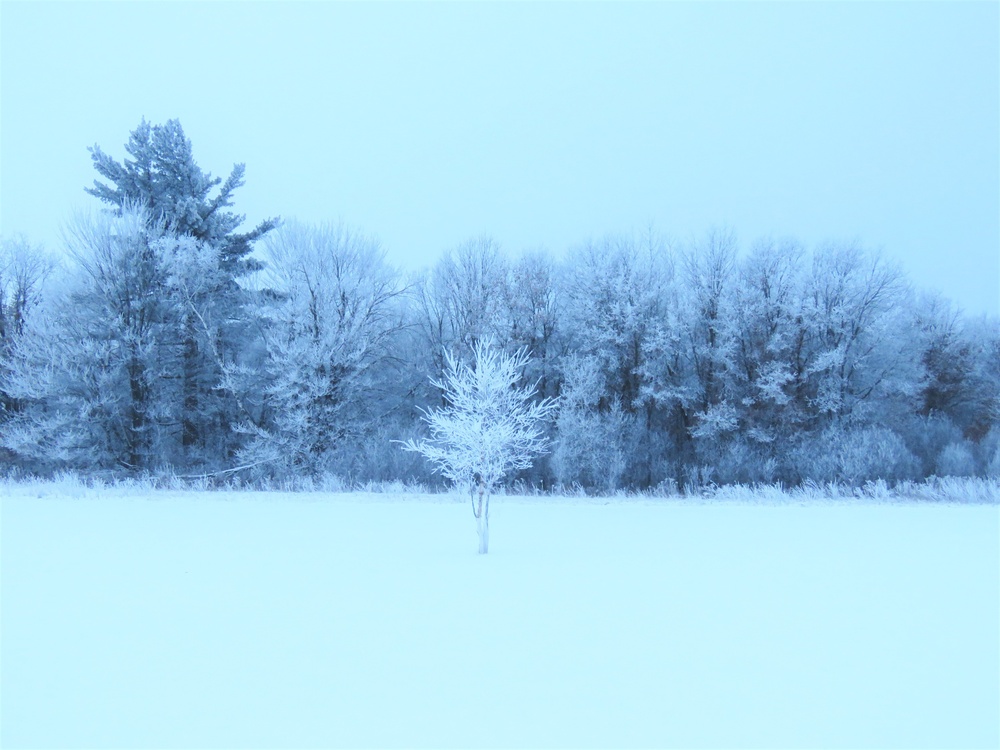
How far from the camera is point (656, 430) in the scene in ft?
83.1

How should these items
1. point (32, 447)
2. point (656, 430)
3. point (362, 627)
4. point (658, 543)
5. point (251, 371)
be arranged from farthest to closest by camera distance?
point (656, 430), point (251, 371), point (32, 447), point (658, 543), point (362, 627)

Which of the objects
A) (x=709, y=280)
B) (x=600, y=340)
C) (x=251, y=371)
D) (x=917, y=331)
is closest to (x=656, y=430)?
(x=600, y=340)

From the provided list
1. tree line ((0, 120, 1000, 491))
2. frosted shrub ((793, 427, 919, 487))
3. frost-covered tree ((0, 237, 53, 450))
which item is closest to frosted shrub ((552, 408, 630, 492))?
tree line ((0, 120, 1000, 491))

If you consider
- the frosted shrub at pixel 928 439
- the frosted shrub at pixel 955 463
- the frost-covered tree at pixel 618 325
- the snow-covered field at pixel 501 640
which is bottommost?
the snow-covered field at pixel 501 640

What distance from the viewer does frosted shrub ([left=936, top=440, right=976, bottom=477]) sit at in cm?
1927

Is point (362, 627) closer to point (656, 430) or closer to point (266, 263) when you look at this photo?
point (656, 430)

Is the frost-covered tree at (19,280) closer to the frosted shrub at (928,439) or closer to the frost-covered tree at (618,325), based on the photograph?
the frost-covered tree at (618,325)

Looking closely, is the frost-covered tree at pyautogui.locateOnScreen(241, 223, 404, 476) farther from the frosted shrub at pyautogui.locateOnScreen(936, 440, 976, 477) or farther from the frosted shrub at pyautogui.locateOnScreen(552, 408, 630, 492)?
the frosted shrub at pyautogui.locateOnScreen(936, 440, 976, 477)

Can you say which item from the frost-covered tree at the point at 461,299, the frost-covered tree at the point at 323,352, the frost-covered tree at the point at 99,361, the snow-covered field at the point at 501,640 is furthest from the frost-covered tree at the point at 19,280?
the snow-covered field at the point at 501,640

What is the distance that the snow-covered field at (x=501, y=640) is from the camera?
3.73 metres

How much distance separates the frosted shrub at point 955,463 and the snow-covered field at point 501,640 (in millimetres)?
11582

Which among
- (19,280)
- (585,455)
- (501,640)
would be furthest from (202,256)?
(501,640)

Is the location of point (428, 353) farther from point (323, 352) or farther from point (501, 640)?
point (501, 640)

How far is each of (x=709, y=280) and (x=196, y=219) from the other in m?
20.7
